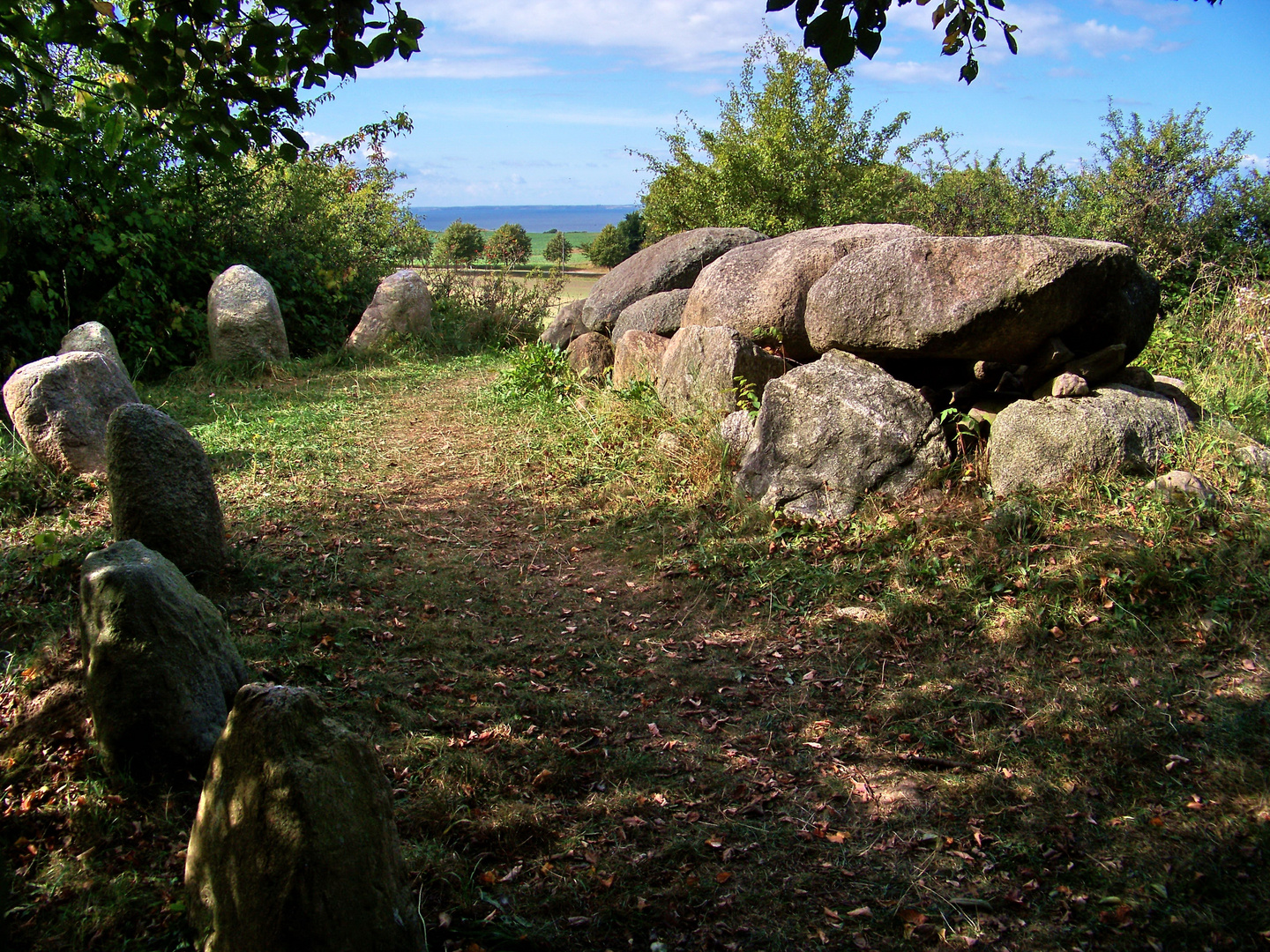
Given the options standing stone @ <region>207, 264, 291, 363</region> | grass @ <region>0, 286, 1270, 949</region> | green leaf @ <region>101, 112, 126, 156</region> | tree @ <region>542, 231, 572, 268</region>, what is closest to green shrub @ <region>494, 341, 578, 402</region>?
grass @ <region>0, 286, 1270, 949</region>

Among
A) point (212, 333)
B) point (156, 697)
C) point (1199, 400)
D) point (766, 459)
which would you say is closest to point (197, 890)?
point (156, 697)

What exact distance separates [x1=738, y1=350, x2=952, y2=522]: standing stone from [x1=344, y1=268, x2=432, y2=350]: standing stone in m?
7.42

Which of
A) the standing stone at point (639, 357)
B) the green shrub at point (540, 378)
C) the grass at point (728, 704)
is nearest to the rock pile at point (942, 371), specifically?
the grass at point (728, 704)

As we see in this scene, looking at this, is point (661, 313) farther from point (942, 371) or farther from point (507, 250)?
point (507, 250)

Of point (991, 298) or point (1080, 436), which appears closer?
point (1080, 436)

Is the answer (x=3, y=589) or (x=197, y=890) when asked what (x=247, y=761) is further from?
(x=3, y=589)

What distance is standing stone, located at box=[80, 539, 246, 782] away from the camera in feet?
10.4

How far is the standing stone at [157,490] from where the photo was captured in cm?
473

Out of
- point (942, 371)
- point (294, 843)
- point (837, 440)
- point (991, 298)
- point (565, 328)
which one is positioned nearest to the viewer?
point (294, 843)

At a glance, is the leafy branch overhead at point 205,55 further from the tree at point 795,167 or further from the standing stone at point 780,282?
the tree at point 795,167

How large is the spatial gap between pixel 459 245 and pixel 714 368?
9683 mm

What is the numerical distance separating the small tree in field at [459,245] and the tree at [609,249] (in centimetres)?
362

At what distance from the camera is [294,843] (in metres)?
2.24

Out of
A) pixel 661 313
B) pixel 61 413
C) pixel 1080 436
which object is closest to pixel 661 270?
pixel 661 313
